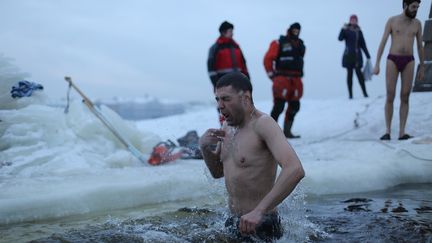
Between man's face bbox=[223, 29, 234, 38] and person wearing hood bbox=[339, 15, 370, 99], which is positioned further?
person wearing hood bbox=[339, 15, 370, 99]

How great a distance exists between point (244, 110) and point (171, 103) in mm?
27844

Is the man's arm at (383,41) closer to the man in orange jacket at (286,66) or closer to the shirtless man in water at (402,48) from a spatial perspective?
the shirtless man in water at (402,48)

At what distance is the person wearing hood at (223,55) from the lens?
6.77 metres

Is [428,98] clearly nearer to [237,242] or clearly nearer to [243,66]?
[243,66]

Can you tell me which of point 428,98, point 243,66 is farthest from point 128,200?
point 428,98

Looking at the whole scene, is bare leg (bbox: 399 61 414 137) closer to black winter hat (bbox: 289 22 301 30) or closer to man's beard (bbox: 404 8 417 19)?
man's beard (bbox: 404 8 417 19)

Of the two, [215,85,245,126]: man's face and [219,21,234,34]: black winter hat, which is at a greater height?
[219,21,234,34]: black winter hat

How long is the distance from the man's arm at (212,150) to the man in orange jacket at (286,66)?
15.6 feet

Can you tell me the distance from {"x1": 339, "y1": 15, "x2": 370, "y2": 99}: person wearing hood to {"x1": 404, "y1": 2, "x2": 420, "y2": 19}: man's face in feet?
12.7

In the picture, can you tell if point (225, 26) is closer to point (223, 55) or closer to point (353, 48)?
point (223, 55)

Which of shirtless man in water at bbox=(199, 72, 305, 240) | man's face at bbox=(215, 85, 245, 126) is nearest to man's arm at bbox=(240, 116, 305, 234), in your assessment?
shirtless man in water at bbox=(199, 72, 305, 240)

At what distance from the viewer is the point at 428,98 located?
8.34m

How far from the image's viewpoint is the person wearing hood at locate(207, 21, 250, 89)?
267 inches

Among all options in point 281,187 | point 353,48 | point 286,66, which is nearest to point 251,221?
point 281,187
